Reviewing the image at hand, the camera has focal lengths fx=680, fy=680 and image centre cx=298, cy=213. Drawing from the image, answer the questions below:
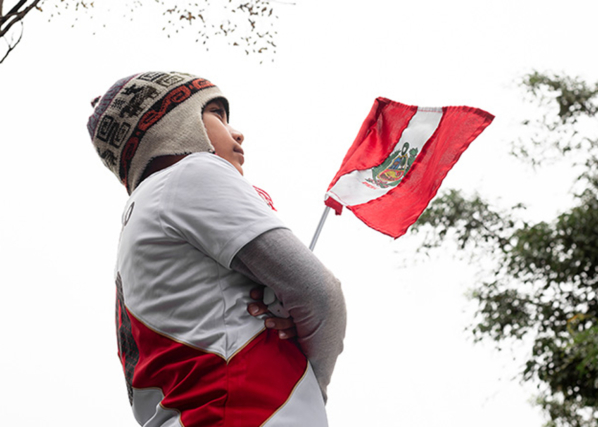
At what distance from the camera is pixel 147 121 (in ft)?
3.18

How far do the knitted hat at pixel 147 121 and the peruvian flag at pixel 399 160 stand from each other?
551 millimetres

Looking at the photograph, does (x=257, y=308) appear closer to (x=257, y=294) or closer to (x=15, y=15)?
(x=257, y=294)

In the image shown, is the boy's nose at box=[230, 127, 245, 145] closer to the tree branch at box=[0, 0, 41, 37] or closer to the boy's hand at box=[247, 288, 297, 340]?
the boy's hand at box=[247, 288, 297, 340]

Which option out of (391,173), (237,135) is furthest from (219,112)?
(391,173)

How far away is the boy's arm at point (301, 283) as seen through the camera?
0.78 m

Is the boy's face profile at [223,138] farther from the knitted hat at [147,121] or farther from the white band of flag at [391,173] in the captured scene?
the white band of flag at [391,173]

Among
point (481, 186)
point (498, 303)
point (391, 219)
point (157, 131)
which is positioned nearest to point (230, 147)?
point (157, 131)

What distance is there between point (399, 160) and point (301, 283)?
93 cm

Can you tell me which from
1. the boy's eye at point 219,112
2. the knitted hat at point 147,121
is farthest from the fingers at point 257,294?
the boy's eye at point 219,112

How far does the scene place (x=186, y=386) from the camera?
776 millimetres

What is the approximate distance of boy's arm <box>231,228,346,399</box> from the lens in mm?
784

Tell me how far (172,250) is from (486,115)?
899 mm

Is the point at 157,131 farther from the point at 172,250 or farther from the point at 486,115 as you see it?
the point at 486,115

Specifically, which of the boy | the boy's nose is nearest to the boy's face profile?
the boy's nose
